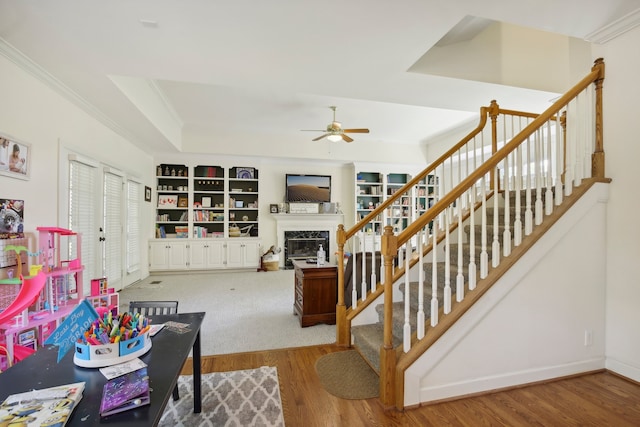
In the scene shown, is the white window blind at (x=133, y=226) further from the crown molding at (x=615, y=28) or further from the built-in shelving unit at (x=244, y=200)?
the crown molding at (x=615, y=28)

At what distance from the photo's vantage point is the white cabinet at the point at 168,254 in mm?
6175

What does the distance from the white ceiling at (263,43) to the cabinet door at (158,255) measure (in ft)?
9.12

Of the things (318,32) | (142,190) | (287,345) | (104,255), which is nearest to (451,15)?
(318,32)

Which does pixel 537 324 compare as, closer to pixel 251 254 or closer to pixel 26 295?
pixel 26 295

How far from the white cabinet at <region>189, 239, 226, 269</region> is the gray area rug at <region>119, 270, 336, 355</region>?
22 centimetres

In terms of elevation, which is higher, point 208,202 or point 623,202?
point 208,202

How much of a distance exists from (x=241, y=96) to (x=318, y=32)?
258 centimetres

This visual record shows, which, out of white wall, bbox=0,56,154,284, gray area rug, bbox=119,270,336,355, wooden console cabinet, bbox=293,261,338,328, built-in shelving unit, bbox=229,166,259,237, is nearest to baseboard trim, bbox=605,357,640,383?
gray area rug, bbox=119,270,336,355

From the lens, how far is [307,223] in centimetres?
728

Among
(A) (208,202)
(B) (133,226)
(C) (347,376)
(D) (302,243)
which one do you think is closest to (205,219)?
(A) (208,202)

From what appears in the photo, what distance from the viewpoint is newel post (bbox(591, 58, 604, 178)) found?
2.35 meters

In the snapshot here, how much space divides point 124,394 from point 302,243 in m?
6.45

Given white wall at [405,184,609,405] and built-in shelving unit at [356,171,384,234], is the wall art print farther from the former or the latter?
built-in shelving unit at [356,171,384,234]

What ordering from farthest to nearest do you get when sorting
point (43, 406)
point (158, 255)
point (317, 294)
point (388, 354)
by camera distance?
1. point (158, 255)
2. point (317, 294)
3. point (388, 354)
4. point (43, 406)
